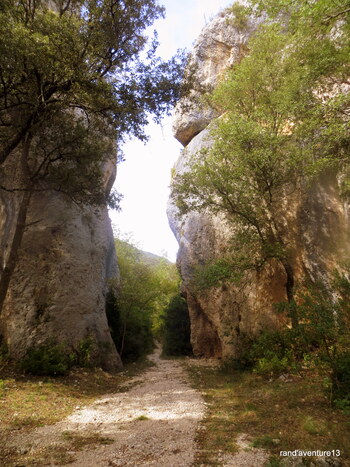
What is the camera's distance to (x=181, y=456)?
3727 mm

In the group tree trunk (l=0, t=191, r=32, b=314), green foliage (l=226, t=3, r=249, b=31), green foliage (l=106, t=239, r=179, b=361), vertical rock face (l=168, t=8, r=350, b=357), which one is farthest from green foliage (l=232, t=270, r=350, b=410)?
green foliage (l=226, t=3, r=249, b=31)

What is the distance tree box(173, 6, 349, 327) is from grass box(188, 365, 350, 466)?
2896 millimetres

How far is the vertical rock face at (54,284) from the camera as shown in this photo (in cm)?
1122

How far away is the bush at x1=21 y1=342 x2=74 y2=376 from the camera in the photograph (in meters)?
9.35

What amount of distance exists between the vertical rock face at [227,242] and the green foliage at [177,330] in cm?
597

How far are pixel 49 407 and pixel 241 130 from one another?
36.9ft

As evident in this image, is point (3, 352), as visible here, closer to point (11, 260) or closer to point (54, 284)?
point (54, 284)

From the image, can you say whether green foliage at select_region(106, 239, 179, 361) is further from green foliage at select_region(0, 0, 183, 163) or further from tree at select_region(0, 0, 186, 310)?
green foliage at select_region(0, 0, 183, 163)

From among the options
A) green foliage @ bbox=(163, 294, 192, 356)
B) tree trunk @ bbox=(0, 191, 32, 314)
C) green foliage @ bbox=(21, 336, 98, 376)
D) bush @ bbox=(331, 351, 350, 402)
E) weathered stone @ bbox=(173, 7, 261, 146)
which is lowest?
green foliage @ bbox=(163, 294, 192, 356)

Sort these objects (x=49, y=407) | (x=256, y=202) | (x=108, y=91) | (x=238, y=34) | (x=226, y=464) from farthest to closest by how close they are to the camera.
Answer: (x=238, y=34) → (x=256, y=202) → (x=108, y=91) → (x=49, y=407) → (x=226, y=464)

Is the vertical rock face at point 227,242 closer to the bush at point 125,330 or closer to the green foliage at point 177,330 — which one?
the bush at point 125,330

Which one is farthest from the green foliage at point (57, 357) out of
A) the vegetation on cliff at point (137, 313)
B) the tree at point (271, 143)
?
the vegetation on cliff at point (137, 313)

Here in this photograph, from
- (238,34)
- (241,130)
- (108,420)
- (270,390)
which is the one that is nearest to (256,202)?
(241,130)

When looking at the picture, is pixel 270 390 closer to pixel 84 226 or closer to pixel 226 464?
pixel 226 464
